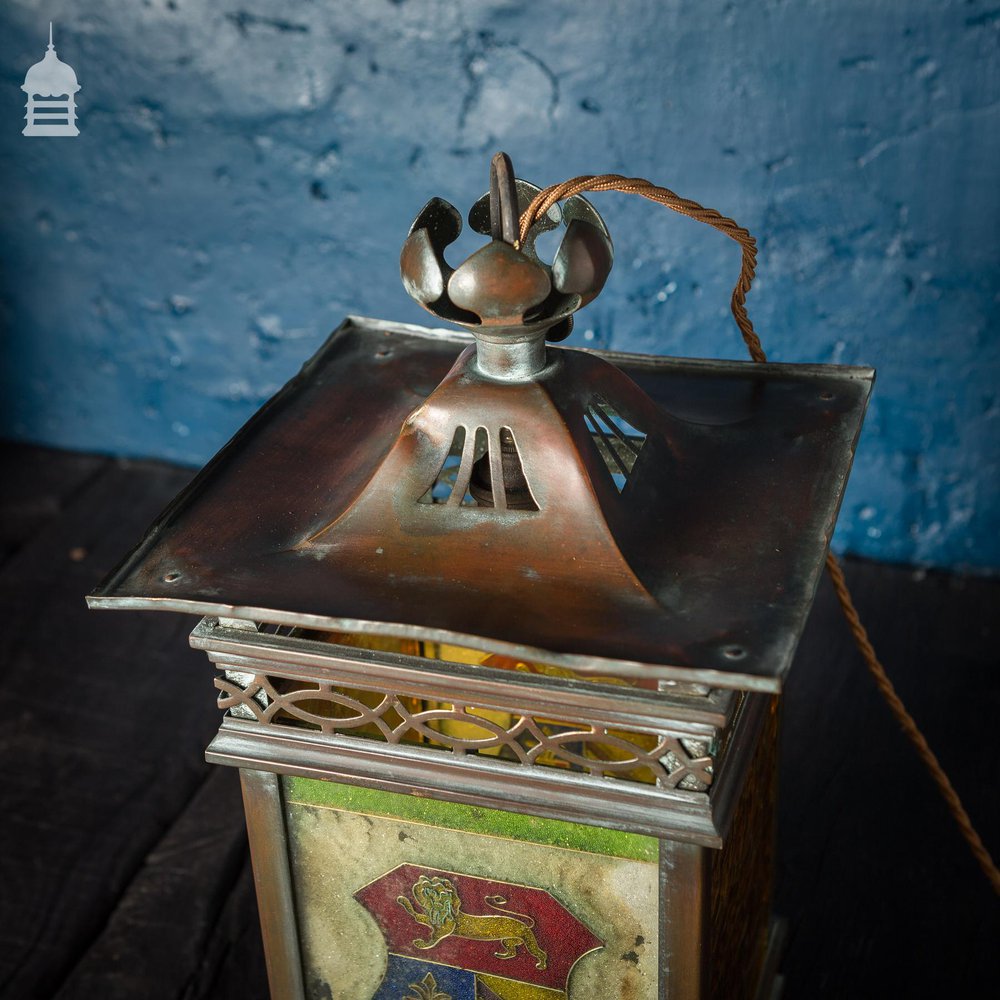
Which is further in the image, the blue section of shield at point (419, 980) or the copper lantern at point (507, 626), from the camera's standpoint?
the blue section of shield at point (419, 980)

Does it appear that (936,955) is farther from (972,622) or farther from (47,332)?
(47,332)

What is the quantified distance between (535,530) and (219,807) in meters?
1.03

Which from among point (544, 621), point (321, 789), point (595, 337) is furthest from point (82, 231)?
point (544, 621)

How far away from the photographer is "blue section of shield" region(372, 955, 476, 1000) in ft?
3.89

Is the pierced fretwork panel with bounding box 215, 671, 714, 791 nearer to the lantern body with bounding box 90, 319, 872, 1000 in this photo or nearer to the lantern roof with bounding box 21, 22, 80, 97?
the lantern body with bounding box 90, 319, 872, 1000

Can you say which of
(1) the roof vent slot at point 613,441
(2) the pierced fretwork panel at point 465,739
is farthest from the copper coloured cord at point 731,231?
(2) the pierced fretwork panel at point 465,739

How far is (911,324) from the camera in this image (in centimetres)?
205

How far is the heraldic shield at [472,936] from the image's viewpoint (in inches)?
44.1

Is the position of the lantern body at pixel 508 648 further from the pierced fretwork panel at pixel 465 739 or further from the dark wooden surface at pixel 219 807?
the dark wooden surface at pixel 219 807

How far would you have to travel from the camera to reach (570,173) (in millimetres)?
2076

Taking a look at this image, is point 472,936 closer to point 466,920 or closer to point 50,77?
point 466,920

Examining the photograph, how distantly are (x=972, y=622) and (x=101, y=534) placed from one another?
143 cm

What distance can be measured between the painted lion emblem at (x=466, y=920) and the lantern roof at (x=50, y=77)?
163 cm

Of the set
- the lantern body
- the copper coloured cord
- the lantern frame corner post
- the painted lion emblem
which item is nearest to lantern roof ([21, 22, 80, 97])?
the lantern body
